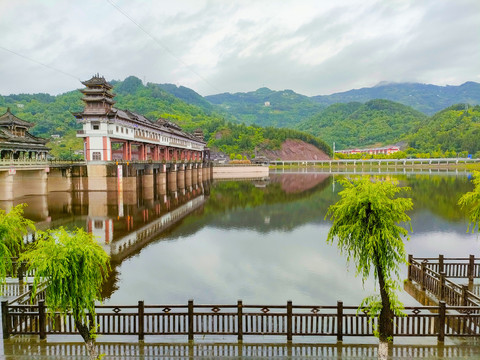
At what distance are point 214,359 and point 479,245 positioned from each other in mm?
21766

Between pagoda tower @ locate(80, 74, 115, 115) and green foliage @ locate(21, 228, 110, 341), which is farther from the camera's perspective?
pagoda tower @ locate(80, 74, 115, 115)

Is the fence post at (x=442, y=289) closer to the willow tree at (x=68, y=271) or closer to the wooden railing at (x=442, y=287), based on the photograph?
the wooden railing at (x=442, y=287)

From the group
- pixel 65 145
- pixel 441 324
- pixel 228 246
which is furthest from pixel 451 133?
pixel 441 324

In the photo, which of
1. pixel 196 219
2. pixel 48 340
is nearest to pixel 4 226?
pixel 48 340

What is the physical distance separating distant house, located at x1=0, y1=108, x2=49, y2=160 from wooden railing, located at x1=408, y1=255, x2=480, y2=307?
46.6 m

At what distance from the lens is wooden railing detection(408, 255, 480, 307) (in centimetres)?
1070

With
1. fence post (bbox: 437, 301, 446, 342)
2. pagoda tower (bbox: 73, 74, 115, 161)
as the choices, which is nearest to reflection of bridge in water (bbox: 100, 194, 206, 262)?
fence post (bbox: 437, 301, 446, 342)

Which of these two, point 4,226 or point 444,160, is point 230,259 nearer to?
point 4,226

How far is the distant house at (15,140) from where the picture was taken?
45.0 metres

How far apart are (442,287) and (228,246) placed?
1441 centimetres

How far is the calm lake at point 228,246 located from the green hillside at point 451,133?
131028mm

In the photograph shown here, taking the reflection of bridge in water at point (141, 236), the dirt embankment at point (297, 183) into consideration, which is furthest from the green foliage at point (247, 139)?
the reflection of bridge in water at point (141, 236)

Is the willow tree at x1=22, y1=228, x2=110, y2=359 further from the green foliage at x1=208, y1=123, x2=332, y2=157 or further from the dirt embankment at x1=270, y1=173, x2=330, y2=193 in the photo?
the green foliage at x1=208, y1=123, x2=332, y2=157

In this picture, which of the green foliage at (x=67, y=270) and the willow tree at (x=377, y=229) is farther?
the willow tree at (x=377, y=229)
